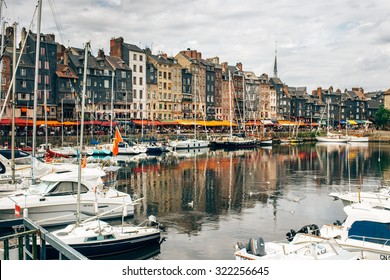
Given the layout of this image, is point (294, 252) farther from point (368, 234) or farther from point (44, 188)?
point (44, 188)

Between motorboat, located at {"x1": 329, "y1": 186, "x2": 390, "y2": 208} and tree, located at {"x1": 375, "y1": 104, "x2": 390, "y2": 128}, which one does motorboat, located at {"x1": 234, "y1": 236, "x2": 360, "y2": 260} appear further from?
tree, located at {"x1": 375, "y1": 104, "x2": 390, "y2": 128}

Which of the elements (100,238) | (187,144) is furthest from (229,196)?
(187,144)

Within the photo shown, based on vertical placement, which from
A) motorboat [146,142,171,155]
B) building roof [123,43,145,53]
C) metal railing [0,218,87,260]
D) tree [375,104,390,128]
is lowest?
motorboat [146,142,171,155]

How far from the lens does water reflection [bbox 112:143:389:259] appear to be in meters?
12.3

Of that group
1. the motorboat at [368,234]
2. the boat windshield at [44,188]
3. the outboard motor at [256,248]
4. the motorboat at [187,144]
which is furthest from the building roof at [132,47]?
the outboard motor at [256,248]

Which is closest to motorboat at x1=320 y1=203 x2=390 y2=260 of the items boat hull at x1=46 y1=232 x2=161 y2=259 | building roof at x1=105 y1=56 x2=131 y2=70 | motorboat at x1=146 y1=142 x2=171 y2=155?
boat hull at x1=46 y1=232 x2=161 y2=259

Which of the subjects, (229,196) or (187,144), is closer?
(229,196)

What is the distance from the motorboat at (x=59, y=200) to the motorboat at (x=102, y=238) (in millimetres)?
1560

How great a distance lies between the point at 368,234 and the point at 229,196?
30.1 ft

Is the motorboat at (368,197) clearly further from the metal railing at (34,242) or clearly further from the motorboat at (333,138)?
the motorboat at (333,138)

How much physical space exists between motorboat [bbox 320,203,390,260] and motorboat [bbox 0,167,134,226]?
5793mm

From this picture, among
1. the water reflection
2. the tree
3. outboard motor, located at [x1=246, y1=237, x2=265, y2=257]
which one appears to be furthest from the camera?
the tree

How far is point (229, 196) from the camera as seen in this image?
60.6 ft

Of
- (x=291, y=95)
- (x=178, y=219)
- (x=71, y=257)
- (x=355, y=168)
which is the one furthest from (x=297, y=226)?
(x=291, y=95)
